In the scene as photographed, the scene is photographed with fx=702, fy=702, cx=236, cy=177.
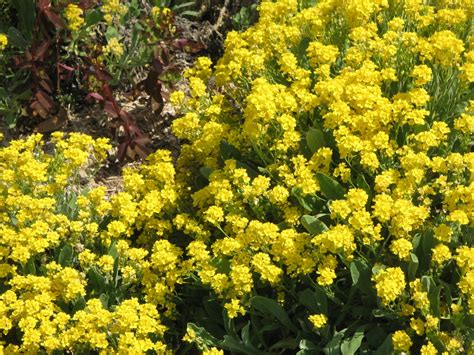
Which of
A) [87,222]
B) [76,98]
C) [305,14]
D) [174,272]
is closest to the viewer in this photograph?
[174,272]

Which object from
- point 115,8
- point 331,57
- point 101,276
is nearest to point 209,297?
point 101,276

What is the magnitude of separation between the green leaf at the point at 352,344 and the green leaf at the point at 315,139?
0.98 metres

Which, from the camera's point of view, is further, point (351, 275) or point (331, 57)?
point (331, 57)

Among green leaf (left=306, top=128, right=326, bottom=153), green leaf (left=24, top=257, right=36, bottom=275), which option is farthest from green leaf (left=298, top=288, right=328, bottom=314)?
green leaf (left=24, top=257, right=36, bottom=275)

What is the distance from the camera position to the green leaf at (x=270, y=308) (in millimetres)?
3064

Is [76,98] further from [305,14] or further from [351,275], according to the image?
[351,275]

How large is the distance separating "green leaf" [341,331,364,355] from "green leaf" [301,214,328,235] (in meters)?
0.46

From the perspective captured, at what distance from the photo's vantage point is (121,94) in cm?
492

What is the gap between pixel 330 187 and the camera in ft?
10.8

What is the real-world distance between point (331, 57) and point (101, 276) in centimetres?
161

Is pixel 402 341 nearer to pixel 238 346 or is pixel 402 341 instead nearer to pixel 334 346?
pixel 334 346

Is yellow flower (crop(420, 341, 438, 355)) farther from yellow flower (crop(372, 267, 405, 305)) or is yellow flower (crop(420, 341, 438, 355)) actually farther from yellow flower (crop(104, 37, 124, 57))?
yellow flower (crop(104, 37, 124, 57))

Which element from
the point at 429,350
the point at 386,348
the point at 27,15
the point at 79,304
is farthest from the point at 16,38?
the point at 429,350

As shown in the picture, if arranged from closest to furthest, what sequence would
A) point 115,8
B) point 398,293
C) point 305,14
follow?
point 398,293 < point 305,14 < point 115,8
